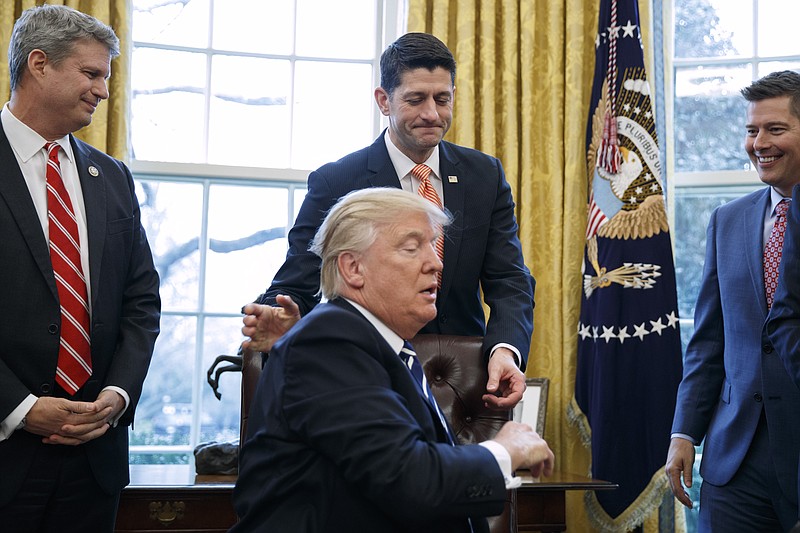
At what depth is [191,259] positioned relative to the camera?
4.20 meters

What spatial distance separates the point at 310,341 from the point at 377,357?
130mm

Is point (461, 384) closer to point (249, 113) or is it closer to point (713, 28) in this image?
point (249, 113)

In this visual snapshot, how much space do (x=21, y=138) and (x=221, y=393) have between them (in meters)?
1.95

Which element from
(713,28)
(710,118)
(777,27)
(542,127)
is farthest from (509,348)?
(777,27)

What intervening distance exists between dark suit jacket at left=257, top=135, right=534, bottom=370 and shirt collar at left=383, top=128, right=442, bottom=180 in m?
0.02

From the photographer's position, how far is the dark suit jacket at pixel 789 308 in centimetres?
238

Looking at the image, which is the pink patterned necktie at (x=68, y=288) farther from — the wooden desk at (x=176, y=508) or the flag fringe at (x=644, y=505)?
the flag fringe at (x=644, y=505)

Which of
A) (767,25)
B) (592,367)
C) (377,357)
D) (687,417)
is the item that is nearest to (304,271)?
(377,357)

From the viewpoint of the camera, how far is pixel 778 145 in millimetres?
2699

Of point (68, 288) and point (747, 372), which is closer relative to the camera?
point (68, 288)

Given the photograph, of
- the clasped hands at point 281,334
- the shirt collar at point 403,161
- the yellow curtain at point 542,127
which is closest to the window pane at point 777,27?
the yellow curtain at point 542,127

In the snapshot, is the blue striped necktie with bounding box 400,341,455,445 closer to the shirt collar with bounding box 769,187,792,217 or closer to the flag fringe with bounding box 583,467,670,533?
the shirt collar with bounding box 769,187,792,217

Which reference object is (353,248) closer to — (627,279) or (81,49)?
(81,49)

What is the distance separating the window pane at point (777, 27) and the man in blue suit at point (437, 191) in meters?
2.31
